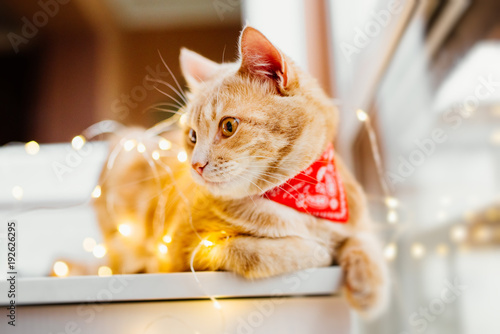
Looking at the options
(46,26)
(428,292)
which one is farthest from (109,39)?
(428,292)

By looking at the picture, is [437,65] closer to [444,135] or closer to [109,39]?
[444,135]

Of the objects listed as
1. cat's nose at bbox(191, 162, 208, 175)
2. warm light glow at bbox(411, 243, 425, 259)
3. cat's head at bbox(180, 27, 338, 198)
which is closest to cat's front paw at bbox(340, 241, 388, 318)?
cat's head at bbox(180, 27, 338, 198)

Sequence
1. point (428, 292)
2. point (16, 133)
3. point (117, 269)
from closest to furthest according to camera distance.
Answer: point (117, 269) → point (428, 292) → point (16, 133)

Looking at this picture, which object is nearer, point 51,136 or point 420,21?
point 420,21

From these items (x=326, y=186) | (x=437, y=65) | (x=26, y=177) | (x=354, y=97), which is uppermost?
(x=437, y=65)

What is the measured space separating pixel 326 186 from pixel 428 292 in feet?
2.13

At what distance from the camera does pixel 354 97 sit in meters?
1.40

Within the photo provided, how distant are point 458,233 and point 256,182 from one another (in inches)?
25.2

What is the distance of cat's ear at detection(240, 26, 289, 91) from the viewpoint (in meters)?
0.66

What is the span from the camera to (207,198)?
785 millimetres

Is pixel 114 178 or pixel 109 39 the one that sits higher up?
pixel 109 39

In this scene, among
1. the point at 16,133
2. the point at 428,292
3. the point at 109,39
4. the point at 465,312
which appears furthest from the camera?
the point at 109,39

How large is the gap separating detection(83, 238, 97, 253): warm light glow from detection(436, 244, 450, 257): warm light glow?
0.94 m

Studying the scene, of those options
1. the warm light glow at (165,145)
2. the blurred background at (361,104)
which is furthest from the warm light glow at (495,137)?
the warm light glow at (165,145)
